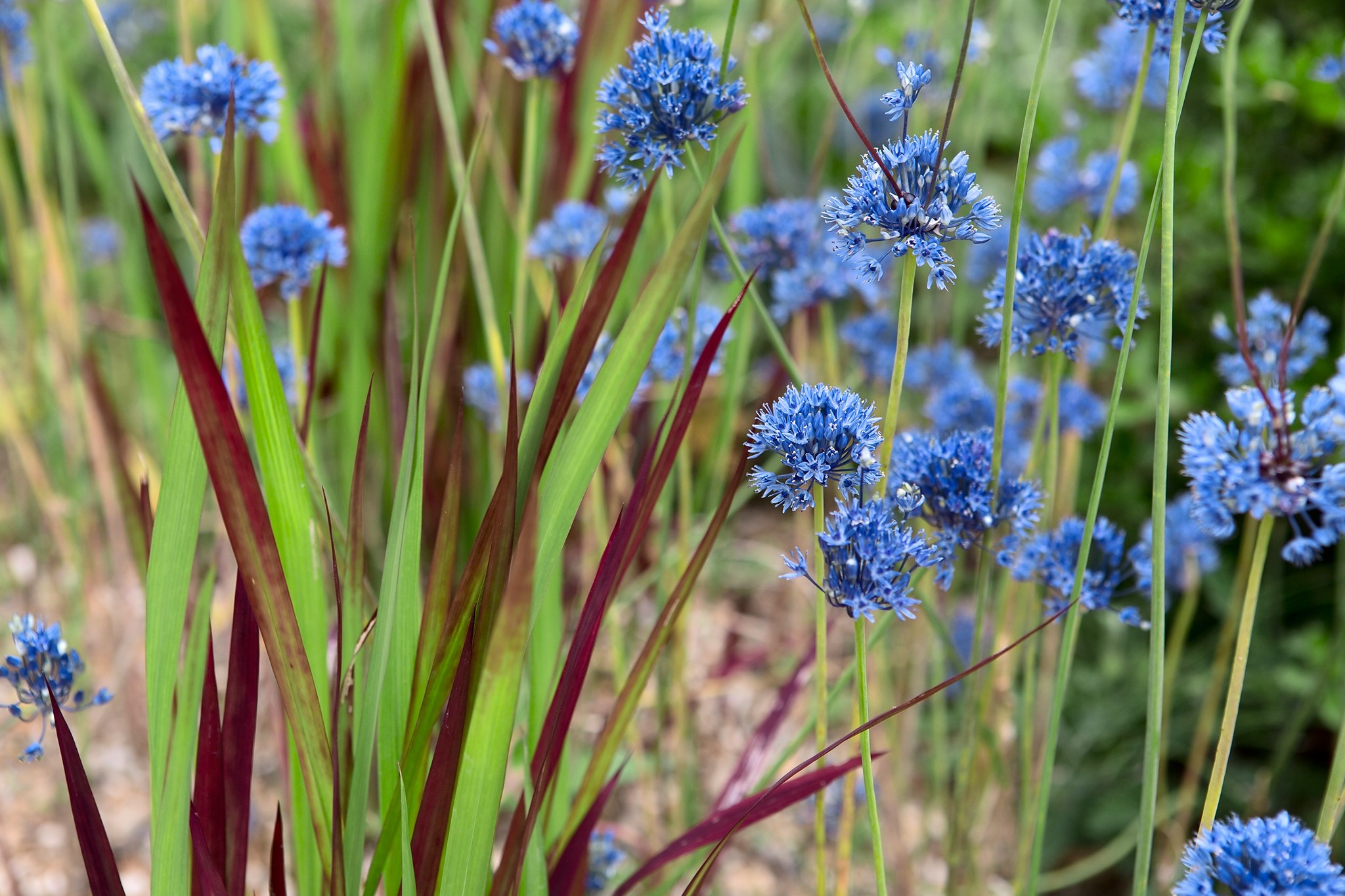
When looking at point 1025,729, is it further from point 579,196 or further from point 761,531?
point 761,531

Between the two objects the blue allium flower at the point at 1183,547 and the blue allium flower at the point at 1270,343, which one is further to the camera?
the blue allium flower at the point at 1183,547

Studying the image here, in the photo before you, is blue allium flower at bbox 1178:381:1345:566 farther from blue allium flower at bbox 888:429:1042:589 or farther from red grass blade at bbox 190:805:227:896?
red grass blade at bbox 190:805:227:896

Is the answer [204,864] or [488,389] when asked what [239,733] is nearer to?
[204,864]

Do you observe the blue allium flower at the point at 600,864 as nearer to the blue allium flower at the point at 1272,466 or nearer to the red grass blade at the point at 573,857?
the red grass blade at the point at 573,857

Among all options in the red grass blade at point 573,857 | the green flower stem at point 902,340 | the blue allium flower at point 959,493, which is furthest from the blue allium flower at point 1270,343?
the red grass blade at point 573,857

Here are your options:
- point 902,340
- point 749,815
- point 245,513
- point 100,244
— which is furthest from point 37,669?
point 100,244

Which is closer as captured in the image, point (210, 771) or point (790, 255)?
point (210, 771)
